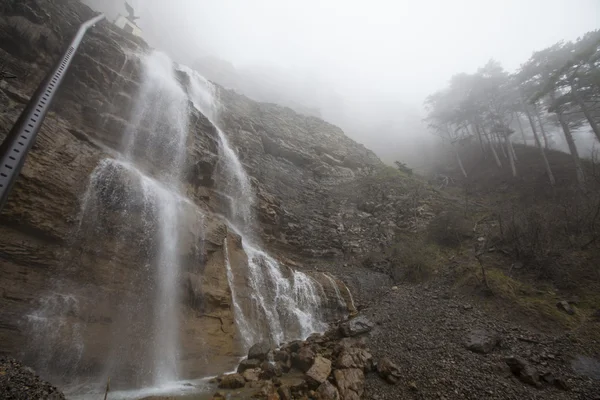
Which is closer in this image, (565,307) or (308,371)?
(308,371)

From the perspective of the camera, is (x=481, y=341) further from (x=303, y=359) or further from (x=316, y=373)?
(x=303, y=359)

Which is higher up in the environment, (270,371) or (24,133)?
(24,133)

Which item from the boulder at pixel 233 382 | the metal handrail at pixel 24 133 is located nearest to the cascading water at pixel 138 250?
the boulder at pixel 233 382

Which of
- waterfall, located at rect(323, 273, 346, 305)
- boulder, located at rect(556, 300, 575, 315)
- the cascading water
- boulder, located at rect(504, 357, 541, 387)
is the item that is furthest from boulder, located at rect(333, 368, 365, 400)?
boulder, located at rect(556, 300, 575, 315)

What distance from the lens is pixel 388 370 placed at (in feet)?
27.4

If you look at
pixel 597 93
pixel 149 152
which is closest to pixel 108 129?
pixel 149 152

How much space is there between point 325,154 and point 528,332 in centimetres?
2227

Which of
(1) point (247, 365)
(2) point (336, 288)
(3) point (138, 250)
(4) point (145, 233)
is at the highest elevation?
(4) point (145, 233)

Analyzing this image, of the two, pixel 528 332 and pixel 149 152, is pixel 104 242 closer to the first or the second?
pixel 149 152

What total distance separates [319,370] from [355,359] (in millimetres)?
1282

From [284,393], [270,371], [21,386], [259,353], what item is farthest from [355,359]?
[21,386]

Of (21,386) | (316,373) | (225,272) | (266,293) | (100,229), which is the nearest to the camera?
(21,386)

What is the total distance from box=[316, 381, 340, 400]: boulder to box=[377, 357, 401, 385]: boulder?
1.63 meters

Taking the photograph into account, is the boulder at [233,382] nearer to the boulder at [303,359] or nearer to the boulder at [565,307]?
the boulder at [303,359]
